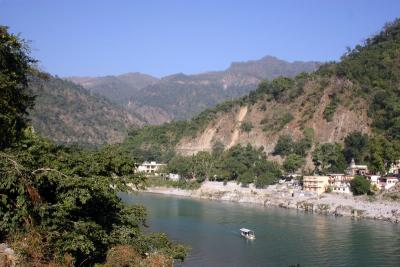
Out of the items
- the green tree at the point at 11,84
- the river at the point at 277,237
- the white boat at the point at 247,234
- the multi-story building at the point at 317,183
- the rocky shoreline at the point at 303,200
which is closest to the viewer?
the green tree at the point at 11,84

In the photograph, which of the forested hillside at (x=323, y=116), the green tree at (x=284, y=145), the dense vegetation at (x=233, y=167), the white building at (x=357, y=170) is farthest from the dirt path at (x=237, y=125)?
the white building at (x=357, y=170)

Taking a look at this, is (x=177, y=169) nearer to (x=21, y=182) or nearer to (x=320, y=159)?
(x=320, y=159)

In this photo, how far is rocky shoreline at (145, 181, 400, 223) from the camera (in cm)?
3941

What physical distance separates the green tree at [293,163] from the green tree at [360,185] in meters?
11.9

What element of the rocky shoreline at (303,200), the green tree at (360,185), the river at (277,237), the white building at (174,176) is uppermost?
the green tree at (360,185)

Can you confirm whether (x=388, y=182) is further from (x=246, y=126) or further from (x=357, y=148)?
(x=246, y=126)

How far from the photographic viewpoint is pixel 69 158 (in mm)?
10969

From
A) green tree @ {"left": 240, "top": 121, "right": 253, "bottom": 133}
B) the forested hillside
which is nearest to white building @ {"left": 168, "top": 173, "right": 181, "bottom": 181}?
the forested hillside

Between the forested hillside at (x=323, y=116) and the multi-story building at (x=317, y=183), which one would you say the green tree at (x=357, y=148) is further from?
the multi-story building at (x=317, y=183)

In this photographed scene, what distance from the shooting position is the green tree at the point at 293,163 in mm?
56906

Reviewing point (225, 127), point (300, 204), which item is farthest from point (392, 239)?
point (225, 127)

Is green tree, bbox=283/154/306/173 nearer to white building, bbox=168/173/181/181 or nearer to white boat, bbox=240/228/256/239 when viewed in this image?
white building, bbox=168/173/181/181

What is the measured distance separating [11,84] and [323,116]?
193ft

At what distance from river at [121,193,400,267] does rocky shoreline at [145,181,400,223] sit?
2.14m
